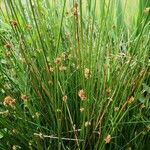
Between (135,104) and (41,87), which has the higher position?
(41,87)

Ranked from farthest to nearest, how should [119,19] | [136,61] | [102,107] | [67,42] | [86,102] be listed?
[119,19], [67,42], [136,61], [102,107], [86,102]

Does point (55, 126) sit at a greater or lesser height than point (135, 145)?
greater

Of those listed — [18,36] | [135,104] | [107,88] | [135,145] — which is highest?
[18,36]

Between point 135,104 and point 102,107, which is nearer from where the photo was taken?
point 102,107

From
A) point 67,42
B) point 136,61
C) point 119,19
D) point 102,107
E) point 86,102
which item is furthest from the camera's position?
point 119,19

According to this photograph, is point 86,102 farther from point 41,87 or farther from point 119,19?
point 119,19

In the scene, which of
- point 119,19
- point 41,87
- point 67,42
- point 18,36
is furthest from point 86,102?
point 119,19

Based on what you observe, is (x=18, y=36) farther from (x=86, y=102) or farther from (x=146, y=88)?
(x=146, y=88)

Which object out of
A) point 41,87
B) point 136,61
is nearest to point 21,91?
point 41,87

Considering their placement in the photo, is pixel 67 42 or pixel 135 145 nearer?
pixel 135 145
